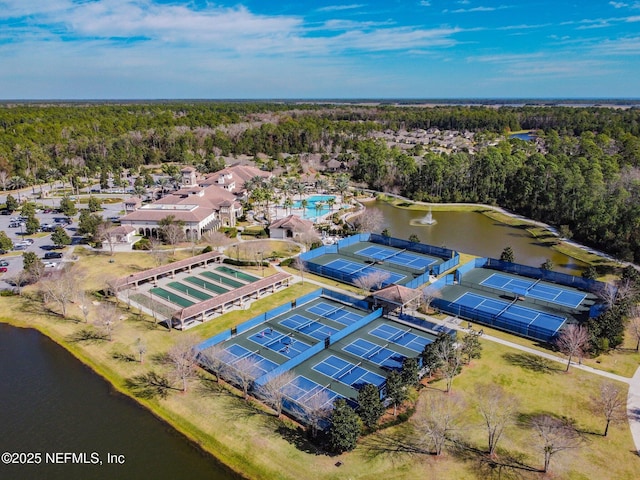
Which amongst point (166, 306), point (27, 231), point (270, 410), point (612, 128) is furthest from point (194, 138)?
point (612, 128)

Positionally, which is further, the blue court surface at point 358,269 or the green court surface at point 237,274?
the green court surface at point 237,274

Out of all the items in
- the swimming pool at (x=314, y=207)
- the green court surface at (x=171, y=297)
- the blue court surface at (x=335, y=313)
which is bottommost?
the blue court surface at (x=335, y=313)

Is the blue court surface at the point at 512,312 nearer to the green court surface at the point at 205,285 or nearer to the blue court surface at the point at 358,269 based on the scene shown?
the blue court surface at the point at 358,269

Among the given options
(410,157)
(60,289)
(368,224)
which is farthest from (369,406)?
(410,157)

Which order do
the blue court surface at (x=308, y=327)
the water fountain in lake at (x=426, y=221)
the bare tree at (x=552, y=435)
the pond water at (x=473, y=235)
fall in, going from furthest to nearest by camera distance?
1. the water fountain in lake at (x=426, y=221)
2. the pond water at (x=473, y=235)
3. the blue court surface at (x=308, y=327)
4. the bare tree at (x=552, y=435)

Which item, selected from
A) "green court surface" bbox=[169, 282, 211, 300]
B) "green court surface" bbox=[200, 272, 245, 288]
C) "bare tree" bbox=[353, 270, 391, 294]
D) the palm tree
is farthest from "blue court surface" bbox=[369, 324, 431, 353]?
the palm tree

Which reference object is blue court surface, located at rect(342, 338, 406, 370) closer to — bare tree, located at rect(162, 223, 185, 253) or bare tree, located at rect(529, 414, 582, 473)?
Answer: bare tree, located at rect(529, 414, 582, 473)

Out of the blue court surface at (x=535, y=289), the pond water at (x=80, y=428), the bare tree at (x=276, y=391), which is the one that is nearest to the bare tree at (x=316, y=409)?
the bare tree at (x=276, y=391)
